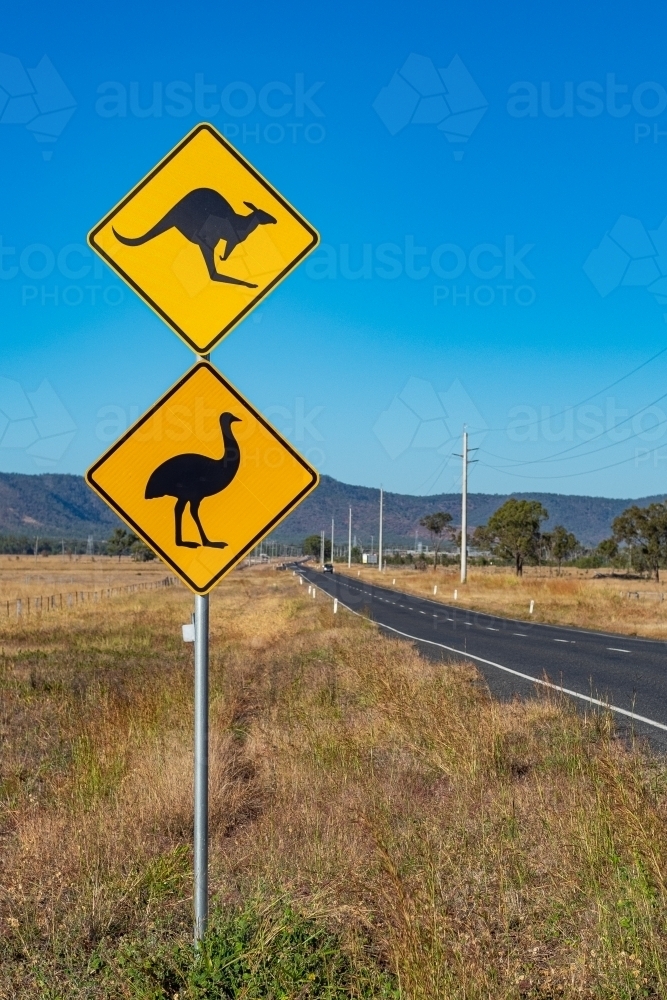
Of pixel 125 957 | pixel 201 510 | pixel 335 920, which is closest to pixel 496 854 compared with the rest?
pixel 335 920

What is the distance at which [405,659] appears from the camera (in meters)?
13.4

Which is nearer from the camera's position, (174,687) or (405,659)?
(174,687)

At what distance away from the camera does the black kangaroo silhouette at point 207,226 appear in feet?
12.1

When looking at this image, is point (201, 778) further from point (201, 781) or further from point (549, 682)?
point (549, 682)

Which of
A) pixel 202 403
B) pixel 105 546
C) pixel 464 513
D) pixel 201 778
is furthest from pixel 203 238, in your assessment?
pixel 105 546

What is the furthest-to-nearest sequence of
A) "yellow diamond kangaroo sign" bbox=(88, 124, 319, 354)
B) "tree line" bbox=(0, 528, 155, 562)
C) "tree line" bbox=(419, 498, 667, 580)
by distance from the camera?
1. "tree line" bbox=(0, 528, 155, 562)
2. "tree line" bbox=(419, 498, 667, 580)
3. "yellow diamond kangaroo sign" bbox=(88, 124, 319, 354)

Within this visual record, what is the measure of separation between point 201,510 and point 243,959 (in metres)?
1.71

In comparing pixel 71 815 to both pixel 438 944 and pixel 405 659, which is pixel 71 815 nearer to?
pixel 438 944

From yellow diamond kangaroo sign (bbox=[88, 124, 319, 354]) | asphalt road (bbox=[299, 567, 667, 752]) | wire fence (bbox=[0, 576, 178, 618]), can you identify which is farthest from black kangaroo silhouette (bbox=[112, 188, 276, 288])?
wire fence (bbox=[0, 576, 178, 618])

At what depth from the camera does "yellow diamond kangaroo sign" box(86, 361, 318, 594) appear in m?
3.54

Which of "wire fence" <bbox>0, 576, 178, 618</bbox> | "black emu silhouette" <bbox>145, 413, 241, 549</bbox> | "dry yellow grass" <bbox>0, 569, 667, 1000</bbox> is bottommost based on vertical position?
"wire fence" <bbox>0, 576, 178, 618</bbox>

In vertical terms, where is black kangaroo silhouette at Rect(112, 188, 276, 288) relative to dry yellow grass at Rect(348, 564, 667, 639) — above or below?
above

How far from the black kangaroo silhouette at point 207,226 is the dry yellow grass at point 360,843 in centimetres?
270

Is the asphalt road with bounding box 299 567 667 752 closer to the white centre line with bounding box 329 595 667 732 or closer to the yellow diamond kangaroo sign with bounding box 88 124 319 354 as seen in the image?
the white centre line with bounding box 329 595 667 732
